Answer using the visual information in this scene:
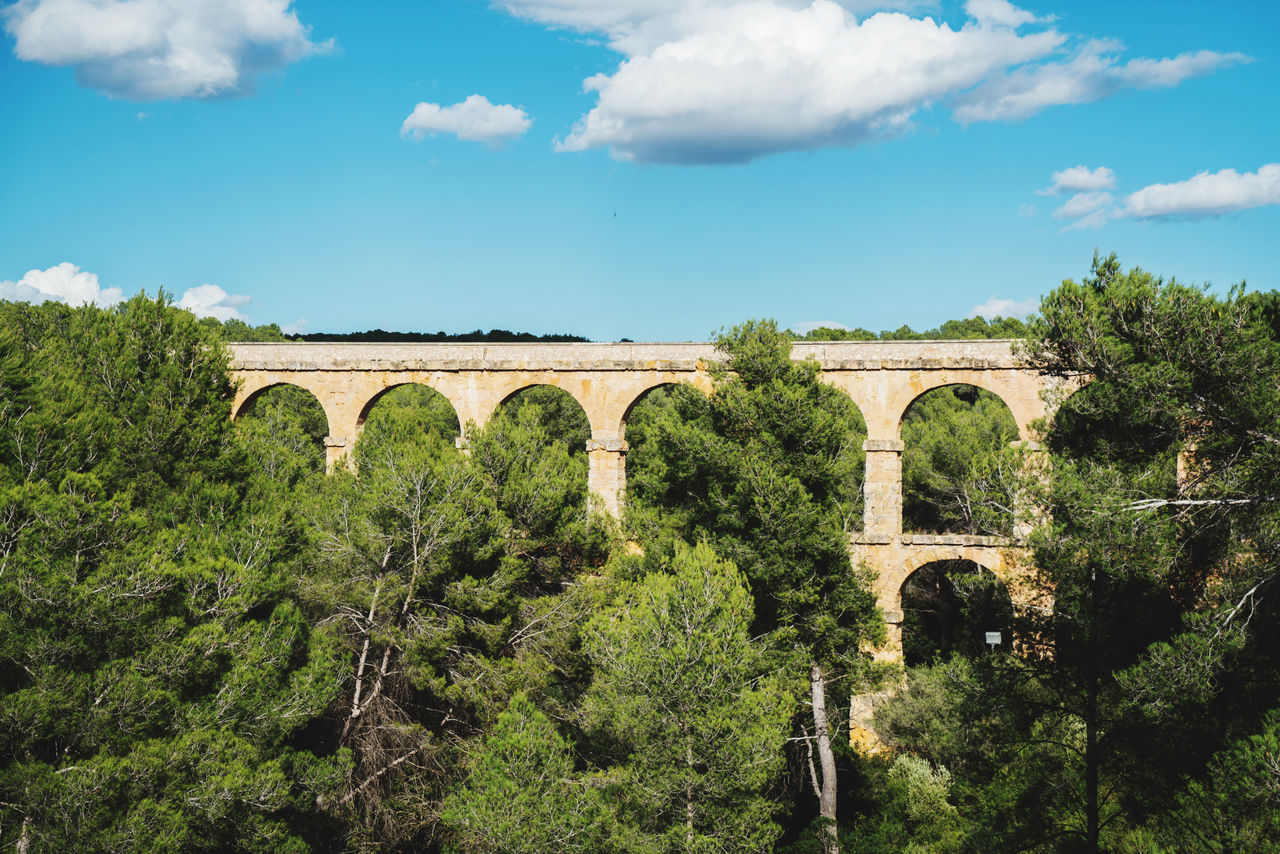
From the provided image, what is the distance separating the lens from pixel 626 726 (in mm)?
12023

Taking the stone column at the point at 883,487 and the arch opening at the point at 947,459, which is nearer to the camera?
the stone column at the point at 883,487

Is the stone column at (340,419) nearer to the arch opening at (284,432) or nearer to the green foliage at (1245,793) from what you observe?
the arch opening at (284,432)

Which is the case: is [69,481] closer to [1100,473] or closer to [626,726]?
[626,726]

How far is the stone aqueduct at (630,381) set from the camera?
1962cm

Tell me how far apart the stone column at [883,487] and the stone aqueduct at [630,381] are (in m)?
0.02

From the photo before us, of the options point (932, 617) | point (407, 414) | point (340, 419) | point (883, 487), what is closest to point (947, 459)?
point (932, 617)

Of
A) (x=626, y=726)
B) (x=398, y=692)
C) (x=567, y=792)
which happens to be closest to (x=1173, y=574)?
(x=626, y=726)

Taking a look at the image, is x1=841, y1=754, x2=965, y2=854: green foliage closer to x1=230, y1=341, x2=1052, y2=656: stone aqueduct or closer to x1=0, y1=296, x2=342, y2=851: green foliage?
x1=230, y1=341, x2=1052, y2=656: stone aqueduct

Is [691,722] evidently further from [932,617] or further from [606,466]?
[932,617]

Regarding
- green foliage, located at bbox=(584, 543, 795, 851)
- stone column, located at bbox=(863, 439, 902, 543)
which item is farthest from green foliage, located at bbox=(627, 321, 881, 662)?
stone column, located at bbox=(863, 439, 902, 543)

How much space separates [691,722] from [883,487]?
31.0 ft

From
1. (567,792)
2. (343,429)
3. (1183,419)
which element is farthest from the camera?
→ (343,429)

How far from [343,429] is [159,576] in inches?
445

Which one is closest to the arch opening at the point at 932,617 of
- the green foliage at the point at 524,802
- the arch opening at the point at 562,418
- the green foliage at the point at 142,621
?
the arch opening at the point at 562,418
